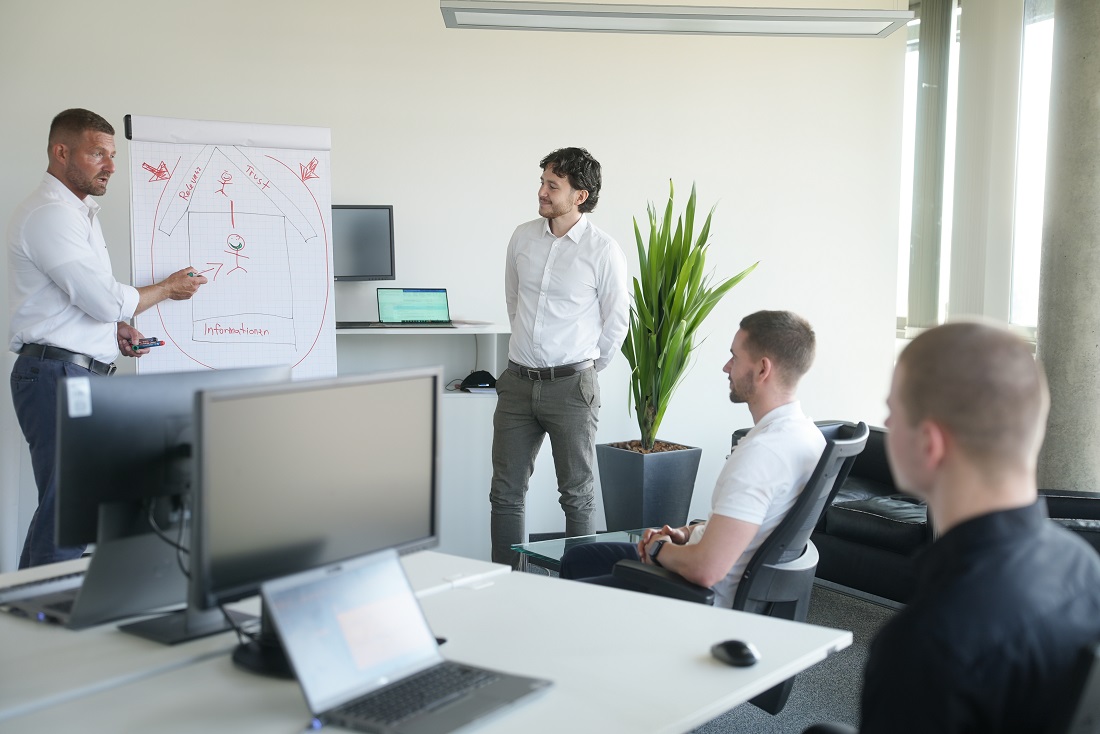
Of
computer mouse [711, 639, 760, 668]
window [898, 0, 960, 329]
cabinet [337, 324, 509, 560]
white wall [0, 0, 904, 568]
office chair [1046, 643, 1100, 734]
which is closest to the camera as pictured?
office chair [1046, 643, 1100, 734]

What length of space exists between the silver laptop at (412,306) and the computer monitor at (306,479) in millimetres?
3124

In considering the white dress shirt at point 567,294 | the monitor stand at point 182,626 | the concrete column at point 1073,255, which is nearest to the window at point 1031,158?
the concrete column at point 1073,255

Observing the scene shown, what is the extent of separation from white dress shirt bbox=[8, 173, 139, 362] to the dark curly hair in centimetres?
175

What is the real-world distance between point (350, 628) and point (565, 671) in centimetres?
38

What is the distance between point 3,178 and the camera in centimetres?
490

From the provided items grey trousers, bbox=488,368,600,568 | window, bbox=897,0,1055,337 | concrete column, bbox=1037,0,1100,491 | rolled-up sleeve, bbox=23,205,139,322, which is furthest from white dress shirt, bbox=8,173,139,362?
window, bbox=897,0,1055,337

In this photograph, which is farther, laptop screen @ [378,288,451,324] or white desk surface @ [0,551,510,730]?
laptop screen @ [378,288,451,324]

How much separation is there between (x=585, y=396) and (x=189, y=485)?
2544 millimetres

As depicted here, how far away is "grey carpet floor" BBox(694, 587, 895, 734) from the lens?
3.24 meters

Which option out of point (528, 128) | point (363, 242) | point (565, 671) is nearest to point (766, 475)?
point (565, 671)

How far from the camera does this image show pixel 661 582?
2533 mm

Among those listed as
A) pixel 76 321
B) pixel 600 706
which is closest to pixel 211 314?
pixel 76 321

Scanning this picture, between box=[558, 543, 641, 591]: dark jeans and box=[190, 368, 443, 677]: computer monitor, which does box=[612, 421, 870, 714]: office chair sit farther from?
box=[190, 368, 443, 677]: computer monitor

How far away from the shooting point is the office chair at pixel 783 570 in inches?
97.2
